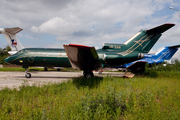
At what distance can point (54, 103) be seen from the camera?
3.69 m

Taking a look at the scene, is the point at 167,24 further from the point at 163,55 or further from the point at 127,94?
the point at 163,55

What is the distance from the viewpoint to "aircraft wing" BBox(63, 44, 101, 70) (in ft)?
21.1

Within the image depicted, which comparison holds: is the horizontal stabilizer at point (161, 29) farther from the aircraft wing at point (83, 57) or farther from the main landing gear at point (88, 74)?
the main landing gear at point (88, 74)

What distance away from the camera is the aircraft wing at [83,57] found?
6445mm

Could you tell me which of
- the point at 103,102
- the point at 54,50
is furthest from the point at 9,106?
the point at 54,50

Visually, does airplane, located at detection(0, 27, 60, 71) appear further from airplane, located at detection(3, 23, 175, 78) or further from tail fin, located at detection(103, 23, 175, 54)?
tail fin, located at detection(103, 23, 175, 54)

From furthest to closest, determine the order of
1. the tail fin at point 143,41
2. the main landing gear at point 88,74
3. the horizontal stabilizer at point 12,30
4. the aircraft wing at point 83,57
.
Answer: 1. the horizontal stabilizer at point 12,30
2. the tail fin at point 143,41
3. the main landing gear at point 88,74
4. the aircraft wing at point 83,57

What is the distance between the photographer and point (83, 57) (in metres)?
7.66

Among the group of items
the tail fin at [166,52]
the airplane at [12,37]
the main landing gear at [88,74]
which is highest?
the airplane at [12,37]

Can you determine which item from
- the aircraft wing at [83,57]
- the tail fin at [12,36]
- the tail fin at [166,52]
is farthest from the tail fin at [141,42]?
the tail fin at [12,36]

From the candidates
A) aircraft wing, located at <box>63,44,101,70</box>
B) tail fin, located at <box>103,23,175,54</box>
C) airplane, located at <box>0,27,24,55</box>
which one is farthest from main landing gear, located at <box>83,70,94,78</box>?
airplane, located at <box>0,27,24,55</box>

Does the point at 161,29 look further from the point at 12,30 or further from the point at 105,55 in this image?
the point at 12,30

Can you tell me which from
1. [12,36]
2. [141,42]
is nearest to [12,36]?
[12,36]

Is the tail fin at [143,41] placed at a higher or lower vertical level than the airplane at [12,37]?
lower
